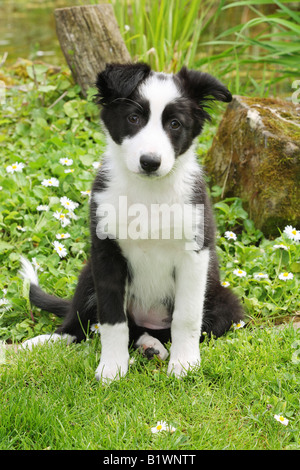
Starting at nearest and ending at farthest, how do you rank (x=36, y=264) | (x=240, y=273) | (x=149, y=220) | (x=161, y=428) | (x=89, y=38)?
(x=161, y=428) → (x=149, y=220) → (x=240, y=273) → (x=36, y=264) → (x=89, y=38)

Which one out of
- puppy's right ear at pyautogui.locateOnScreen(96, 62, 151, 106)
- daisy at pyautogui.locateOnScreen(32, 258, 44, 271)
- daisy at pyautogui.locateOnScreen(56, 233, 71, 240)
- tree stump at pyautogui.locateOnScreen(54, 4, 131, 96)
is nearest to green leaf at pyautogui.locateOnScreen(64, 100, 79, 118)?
tree stump at pyautogui.locateOnScreen(54, 4, 131, 96)

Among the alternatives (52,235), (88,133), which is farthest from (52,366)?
(88,133)

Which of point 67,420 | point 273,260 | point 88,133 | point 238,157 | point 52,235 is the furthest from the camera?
point 88,133

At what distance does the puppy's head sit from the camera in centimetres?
248

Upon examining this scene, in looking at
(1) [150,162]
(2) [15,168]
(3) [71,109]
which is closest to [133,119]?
(1) [150,162]

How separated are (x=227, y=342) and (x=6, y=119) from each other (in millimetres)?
3165

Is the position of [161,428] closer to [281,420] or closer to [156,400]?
[156,400]

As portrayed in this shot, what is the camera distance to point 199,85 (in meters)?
2.70

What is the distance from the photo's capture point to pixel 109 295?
2.73 m

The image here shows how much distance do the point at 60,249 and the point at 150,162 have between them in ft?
4.91

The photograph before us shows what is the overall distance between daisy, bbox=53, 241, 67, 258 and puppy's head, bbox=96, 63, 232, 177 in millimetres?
1176

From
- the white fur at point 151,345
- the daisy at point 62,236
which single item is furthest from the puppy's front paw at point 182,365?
the daisy at point 62,236

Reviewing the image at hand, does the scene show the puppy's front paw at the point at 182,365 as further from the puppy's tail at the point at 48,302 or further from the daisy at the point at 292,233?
the daisy at the point at 292,233

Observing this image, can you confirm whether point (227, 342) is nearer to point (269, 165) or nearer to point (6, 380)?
point (6, 380)
